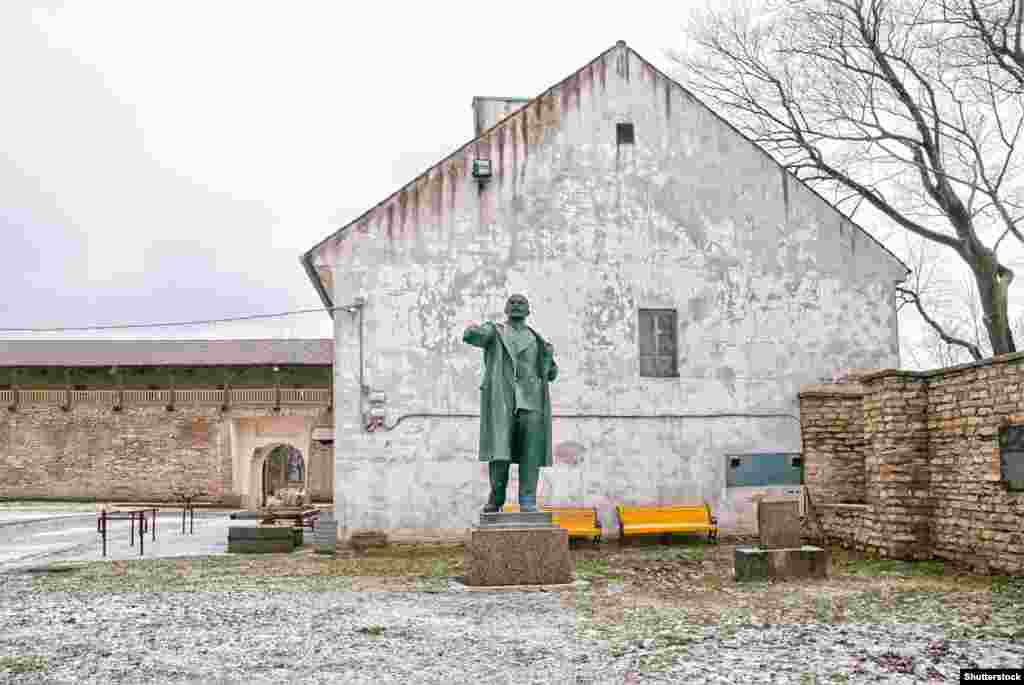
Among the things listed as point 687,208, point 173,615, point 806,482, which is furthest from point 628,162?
point 173,615

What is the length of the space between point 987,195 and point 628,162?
6869 millimetres

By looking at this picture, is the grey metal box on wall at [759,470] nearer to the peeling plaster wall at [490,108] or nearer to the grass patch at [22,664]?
the peeling plaster wall at [490,108]

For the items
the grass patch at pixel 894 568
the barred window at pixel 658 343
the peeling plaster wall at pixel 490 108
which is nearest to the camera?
the grass patch at pixel 894 568

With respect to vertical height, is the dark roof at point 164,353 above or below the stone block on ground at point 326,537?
above

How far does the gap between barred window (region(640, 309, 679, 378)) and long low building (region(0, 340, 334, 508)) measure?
21.5 metres

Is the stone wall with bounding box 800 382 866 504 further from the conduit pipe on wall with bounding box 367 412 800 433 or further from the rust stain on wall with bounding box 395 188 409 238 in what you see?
the rust stain on wall with bounding box 395 188 409 238

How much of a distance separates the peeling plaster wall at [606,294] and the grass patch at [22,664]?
22.3 feet

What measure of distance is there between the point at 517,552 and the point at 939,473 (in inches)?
208

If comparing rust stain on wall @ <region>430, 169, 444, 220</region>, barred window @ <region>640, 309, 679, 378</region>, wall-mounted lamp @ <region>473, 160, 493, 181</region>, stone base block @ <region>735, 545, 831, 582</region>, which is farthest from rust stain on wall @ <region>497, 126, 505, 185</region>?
stone base block @ <region>735, 545, 831, 582</region>

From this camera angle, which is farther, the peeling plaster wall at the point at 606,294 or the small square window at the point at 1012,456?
the peeling plaster wall at the point at 606,294

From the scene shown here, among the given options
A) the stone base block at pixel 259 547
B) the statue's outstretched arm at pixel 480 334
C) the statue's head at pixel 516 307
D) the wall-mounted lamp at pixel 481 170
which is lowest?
the stone base block at pixel 259 547

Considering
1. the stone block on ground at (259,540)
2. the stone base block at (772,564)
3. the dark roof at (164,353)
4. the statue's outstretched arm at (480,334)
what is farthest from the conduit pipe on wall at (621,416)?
the dark roof at (164,353)

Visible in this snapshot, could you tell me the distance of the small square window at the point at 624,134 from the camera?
46.8ft

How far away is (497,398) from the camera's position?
31.7 feet
